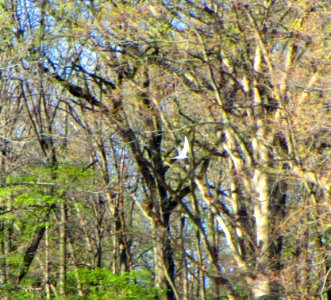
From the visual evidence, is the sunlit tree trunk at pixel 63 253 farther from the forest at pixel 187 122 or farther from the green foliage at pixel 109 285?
the green foliage at pixel 109 285

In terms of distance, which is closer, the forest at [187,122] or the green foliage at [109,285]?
the forest at [187,122]

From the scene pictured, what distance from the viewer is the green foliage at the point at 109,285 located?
14664mm

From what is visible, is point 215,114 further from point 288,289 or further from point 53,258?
point 53,258

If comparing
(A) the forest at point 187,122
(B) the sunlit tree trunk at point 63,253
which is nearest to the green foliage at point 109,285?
(A) the forest at point 187,122

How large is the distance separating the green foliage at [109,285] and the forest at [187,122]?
0.09 feet

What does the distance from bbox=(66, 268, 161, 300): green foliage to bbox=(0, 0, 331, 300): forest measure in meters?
0.03

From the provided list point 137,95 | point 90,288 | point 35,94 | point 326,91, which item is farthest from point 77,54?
point 326,91

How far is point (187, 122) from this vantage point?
56.9 feet

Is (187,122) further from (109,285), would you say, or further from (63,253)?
(109,285)

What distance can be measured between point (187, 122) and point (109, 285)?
455cm

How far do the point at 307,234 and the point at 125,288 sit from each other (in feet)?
13.3

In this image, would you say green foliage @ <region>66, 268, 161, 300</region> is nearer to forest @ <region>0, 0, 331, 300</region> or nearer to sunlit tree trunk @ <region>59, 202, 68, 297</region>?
forest @ <region>0, 0, 331, 300</region>

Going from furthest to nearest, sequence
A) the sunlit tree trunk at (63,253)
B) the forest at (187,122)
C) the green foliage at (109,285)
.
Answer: the sunlit tree trunk at (63,253) < the green foliage at (109,285) < the forest at (187,122)

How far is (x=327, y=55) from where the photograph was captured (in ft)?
42.8
